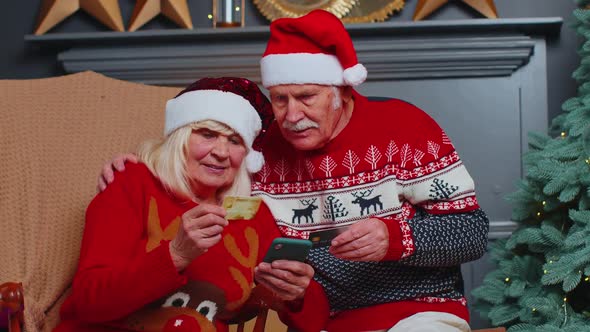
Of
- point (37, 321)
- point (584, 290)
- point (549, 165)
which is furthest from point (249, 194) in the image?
point (584, 290)

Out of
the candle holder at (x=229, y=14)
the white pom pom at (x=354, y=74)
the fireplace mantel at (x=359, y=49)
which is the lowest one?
the white pom pom at (x=354, y=74)

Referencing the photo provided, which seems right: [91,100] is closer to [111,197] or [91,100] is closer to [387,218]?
[111,197]

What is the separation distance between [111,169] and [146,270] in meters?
0.34

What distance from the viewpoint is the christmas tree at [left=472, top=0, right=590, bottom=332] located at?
107 inches

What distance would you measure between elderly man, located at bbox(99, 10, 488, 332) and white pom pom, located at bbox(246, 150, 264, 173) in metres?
0.09

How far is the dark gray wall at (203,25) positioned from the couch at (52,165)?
102 cm

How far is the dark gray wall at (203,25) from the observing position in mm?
3543

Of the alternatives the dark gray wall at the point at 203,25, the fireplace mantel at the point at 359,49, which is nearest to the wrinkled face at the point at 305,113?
the fireplace mantel at the point at 359,49

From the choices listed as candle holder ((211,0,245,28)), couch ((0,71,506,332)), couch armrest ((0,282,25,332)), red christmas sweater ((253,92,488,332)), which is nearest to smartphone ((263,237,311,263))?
red christmas sweater ((253,92,488,332))

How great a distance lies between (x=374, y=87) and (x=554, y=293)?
111 cm

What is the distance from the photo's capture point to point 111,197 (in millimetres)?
2086

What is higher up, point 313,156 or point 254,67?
point 254,67

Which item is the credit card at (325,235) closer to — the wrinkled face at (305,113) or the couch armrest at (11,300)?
the wrinkled face at (305,113)

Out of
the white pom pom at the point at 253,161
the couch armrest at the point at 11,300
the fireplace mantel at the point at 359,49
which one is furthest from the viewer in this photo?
the fireplace mantel at the point at 359,49
